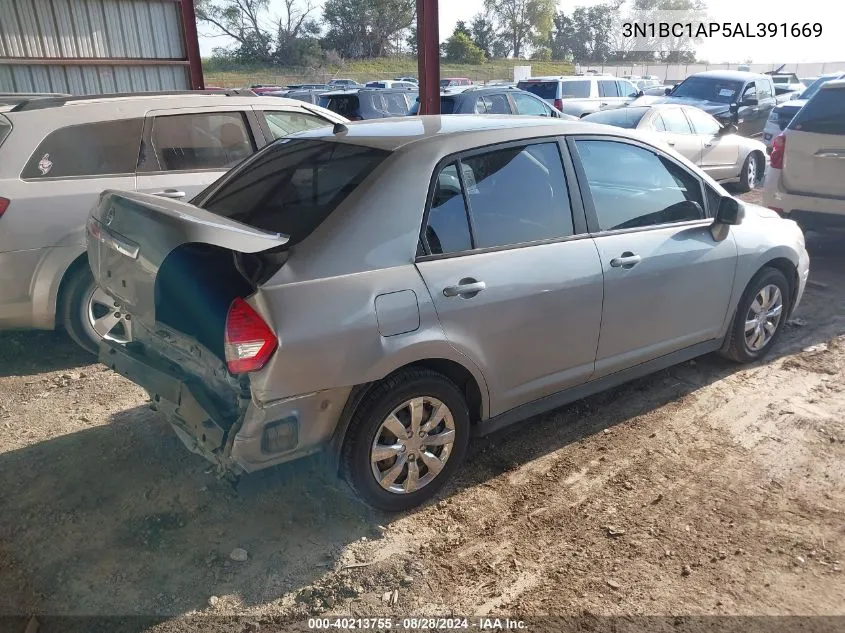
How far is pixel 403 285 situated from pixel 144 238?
110 cm

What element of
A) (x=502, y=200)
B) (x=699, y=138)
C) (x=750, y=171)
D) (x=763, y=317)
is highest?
(x=502, y=200)

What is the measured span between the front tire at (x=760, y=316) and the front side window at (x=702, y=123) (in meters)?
6.86

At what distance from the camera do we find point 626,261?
378 centimetres

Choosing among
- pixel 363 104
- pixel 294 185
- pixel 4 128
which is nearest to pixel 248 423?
pixel 294 185

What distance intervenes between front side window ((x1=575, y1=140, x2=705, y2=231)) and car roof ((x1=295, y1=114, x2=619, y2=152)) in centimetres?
14

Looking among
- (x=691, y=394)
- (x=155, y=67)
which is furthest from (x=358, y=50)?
(x=691, y=394)

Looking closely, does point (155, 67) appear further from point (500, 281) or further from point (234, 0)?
point (234, 0)

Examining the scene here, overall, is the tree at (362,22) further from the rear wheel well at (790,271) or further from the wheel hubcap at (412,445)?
the wheel hubcap at (412,445)

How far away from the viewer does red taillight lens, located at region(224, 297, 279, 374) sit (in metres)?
2.71

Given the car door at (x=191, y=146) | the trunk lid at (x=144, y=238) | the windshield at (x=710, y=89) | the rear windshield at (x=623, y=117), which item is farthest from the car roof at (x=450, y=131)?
the windshield at (x=710, y=89)

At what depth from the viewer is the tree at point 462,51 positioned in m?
58.7

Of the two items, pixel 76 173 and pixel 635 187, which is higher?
pixel 76 173

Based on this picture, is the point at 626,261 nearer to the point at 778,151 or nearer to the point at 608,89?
the point at 778,151

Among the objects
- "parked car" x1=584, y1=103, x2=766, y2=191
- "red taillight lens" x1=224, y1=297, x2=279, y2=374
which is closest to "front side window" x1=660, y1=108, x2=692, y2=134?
"parked car" x1=584, y1=103, x2=766, y2=191
